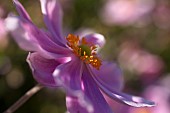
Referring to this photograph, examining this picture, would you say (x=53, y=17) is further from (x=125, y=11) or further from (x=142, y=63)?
(x=125, y=11)

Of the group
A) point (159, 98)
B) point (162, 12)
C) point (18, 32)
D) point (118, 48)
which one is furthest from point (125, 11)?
point (18, 32)

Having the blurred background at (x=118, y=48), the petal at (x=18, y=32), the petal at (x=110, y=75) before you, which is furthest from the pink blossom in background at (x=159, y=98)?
the petal at (x=18, y=32)

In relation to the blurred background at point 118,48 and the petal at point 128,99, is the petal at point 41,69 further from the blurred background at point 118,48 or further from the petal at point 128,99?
the blurred background at point 118,48

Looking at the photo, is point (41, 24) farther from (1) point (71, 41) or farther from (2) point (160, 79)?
(1) point (71, 41)

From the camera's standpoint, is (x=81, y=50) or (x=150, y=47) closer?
(x=81, y=50)

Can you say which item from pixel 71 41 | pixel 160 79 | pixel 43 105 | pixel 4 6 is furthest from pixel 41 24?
pixel 71 41

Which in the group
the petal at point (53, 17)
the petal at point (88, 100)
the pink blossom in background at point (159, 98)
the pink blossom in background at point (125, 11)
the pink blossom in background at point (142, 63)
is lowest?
the pink blossom in background at point (159, 98)

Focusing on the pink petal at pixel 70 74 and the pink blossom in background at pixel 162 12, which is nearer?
the pink petal at pixel 70 74
